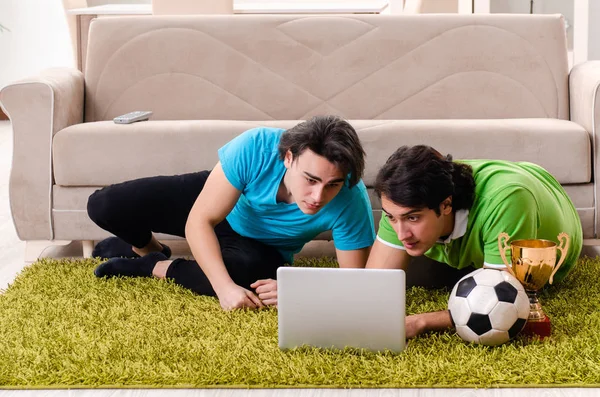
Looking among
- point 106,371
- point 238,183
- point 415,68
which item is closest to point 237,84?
point 415,68

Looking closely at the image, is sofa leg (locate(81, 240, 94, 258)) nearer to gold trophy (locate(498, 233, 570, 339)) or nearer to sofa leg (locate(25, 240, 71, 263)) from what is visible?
sofa leg (locate(25, 240, 71, 263))

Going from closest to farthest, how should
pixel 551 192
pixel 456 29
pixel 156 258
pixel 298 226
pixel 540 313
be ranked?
pixel 540 313, pixel 551 192, pixel 298 226, pixel 156 258, pixel 456 29

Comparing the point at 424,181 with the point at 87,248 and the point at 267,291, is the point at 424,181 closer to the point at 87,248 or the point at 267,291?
the point at 267,291

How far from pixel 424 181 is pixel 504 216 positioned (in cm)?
22

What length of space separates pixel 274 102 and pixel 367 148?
70cm

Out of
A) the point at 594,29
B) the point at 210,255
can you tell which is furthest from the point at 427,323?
the point at 594,29

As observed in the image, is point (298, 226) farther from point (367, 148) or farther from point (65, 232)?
point (65, 232)

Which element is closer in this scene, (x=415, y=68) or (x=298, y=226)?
(x=298, y=226)

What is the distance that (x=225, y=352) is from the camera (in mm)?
1886

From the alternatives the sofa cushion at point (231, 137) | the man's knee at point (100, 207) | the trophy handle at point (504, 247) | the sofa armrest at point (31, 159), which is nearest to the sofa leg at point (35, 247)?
the sofa armrest at point (31, 159)

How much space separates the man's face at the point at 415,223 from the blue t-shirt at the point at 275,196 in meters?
0.29

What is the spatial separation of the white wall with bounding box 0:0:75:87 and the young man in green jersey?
5896mm

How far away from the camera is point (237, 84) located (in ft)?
11.0

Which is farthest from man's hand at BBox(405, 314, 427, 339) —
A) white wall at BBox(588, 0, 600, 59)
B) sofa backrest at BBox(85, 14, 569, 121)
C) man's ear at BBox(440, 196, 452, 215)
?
white wall at BBox(588, 0, 600, 59)
